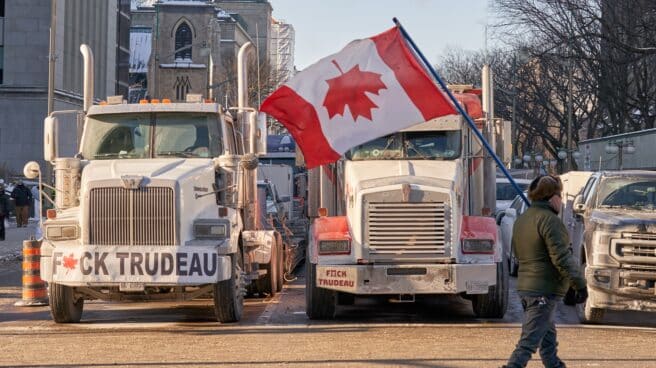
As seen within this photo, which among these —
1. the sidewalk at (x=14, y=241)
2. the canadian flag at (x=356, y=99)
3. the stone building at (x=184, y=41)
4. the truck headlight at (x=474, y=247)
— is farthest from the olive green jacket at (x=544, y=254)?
the stone building at (x=184, y=41)

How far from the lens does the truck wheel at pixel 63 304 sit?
1583 centimetres

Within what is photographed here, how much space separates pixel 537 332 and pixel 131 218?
6693 mm

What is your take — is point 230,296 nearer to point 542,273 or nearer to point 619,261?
point 619,261

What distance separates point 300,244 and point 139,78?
12893cm

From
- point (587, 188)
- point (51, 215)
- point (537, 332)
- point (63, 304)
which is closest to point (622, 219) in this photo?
point (587, 188)

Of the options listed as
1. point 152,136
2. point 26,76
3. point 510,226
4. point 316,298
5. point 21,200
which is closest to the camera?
point 316,298

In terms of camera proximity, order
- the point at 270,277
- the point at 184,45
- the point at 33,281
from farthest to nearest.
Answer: the point at 184,45 → the point at 270,277 → the point at 33,281

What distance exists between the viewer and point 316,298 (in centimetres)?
1627

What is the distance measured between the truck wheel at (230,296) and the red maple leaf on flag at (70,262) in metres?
1.74

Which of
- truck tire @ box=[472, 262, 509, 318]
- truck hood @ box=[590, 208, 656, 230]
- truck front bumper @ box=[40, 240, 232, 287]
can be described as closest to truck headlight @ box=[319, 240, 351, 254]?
truck front bumper @ box=[40, 240, 232, 287]

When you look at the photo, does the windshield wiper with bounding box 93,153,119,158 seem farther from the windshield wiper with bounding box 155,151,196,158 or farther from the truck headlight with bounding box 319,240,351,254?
the truck headlight with bounding box 319,240,351,254

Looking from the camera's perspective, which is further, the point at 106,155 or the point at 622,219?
the point at 106,155

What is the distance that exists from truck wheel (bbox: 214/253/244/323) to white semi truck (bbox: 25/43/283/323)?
0.02 m

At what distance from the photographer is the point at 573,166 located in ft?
259
